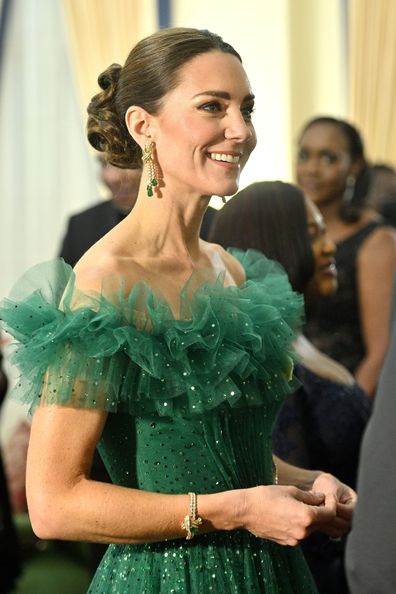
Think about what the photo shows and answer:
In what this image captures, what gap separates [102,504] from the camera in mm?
1794

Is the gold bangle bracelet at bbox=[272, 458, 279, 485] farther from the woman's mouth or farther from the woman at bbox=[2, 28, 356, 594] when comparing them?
the woman's mouth

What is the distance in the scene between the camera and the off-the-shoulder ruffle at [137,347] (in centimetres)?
182

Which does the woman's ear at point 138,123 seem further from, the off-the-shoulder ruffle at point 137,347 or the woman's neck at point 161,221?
the off-the-shoulder ruffle at point 137,347

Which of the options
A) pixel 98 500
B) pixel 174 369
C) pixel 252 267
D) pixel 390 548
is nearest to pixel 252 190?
pixel 252 267

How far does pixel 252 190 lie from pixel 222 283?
882mm

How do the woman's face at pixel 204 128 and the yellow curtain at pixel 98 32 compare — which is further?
the yellow curtain at pixel 98 32

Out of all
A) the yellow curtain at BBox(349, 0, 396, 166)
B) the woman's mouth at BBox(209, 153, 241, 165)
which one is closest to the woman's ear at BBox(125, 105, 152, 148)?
the woman's mouth at BBox(209, 153, 241, 165)

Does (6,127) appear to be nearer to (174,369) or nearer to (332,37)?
(332,37)

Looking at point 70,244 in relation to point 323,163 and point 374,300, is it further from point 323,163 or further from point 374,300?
point 323,163

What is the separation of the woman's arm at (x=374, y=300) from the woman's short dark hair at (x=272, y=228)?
1.44 meters

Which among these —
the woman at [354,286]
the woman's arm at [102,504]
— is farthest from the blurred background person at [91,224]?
the woman's arm at [102,504]

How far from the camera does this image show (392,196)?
250 inches

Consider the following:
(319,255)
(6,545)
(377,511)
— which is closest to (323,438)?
(319,255)

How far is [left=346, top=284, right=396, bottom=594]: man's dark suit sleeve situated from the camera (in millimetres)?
1483
